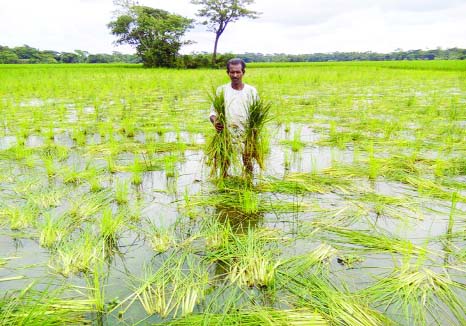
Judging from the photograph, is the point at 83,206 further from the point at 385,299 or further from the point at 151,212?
the point at 385,299

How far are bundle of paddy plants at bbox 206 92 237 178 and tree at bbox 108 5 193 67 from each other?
27061 millimetres

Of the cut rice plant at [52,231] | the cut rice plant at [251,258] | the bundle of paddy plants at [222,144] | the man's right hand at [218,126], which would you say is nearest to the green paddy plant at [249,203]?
the cut rice plant at [251,258]

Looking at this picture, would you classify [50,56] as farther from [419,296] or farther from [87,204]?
[419,296]

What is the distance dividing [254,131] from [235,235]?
1.21m

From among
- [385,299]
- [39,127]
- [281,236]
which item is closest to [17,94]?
[39,127]

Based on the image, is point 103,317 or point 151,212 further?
point 151,212

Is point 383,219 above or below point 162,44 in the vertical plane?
below

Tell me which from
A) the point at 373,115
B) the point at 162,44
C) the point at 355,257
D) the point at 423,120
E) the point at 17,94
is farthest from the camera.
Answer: the point at 162,44

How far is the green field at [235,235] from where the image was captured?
1.62m

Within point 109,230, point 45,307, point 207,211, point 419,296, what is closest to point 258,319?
point 419,296

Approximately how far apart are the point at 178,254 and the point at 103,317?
23.8 inches

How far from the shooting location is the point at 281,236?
2299 mm

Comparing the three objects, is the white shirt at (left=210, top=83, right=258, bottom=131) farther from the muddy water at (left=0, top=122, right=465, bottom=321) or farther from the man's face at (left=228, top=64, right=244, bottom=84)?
the muddy water at (left=0, top=122, right=465, bottom=321)

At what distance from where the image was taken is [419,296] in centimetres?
169
